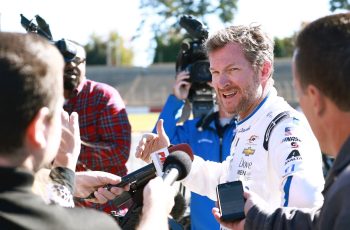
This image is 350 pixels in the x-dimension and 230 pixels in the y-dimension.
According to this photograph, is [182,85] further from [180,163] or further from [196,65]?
[180,163]

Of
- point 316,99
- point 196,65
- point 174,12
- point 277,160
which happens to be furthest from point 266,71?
point 174,12

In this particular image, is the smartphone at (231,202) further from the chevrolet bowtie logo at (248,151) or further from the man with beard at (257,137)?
the chevrolet bowtie logo at (248,151)

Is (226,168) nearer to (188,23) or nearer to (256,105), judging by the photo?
(256,105)

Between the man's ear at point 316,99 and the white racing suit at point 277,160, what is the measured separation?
24.9 inches

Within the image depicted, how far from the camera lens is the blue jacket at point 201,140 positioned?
444cm

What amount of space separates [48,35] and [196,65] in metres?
1.23

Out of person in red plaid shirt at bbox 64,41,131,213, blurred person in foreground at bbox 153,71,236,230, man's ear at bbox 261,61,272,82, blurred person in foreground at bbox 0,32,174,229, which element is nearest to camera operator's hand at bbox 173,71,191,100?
blurred person in foreground at bbox 153,71,236,230

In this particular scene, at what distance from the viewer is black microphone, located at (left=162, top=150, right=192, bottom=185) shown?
2.12 m

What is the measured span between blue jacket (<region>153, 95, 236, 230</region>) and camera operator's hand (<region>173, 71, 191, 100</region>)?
6 centimetres

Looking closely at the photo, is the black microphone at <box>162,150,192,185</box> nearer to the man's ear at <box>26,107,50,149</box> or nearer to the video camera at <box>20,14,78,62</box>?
the man's ear at <box>26,107,50,149</box>

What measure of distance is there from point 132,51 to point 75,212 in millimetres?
74202

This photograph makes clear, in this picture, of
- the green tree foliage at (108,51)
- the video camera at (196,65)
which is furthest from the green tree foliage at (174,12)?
the video camera at (196,65)

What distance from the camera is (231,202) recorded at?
2215mm

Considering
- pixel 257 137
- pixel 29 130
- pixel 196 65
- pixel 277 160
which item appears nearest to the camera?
pixel 29 130
